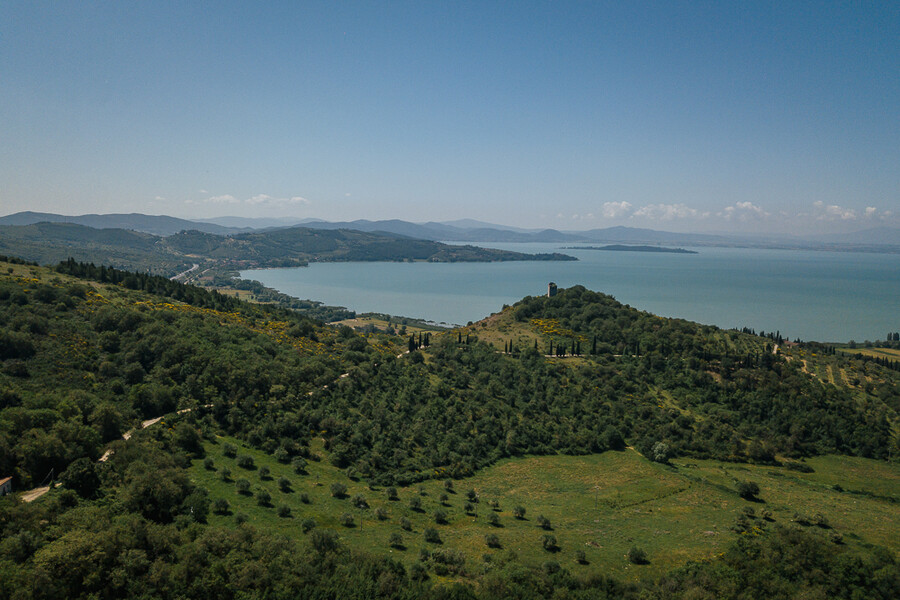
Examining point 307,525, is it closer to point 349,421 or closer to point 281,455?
point 281,455

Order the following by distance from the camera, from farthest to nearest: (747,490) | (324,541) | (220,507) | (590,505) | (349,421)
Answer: (349,421) < (747,490) < (590,505) < (220,507) < (324,541)

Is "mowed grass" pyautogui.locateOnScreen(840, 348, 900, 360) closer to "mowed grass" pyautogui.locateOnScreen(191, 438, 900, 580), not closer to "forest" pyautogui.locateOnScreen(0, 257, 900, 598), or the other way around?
"forest" pyautogui.locateOnScreen(0, 257, 900, 598)

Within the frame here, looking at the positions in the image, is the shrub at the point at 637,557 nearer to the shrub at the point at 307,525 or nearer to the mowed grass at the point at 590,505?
the mowed grass at the point at 590,505

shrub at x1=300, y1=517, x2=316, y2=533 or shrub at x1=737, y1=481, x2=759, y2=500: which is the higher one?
shrub at x1=300, y1=517, x2=316, y2=533

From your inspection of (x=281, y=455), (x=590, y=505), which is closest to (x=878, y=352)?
(x=590, y=505)

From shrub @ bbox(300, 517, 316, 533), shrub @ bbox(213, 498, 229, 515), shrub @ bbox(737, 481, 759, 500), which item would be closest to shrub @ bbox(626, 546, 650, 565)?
shrub @ bbox(737, 481, 759, 500)

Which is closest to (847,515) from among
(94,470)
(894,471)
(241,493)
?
(894,471)

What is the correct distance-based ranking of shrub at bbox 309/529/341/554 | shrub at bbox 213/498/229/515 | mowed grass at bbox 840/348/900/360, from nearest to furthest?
shrub at bbox 309/529/341/554
shrub at bbox 213/498/229/515
mowed grass at bbox 840/348/900/360

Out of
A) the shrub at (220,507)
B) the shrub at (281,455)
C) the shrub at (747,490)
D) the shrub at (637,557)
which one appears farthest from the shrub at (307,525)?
the shrub at (747,490)
